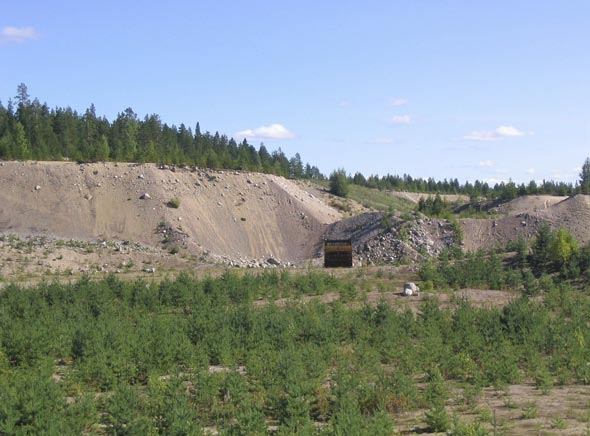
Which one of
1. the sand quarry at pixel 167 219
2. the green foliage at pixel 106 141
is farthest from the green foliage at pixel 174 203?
the green foliage at pixel 106 141

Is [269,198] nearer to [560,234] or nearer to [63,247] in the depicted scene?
[63,247]

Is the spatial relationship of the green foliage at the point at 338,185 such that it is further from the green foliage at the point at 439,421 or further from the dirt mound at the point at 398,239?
the green foliage at the point at 439,421

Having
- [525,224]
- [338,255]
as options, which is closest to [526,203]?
[525,224]

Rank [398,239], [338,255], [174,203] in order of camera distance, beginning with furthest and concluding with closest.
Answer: [174,203]
[398,239]
[338,255]

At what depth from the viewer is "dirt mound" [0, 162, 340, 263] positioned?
2382 inches

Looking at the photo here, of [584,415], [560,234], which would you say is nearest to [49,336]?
[584,415]

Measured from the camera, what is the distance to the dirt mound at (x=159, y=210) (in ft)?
198

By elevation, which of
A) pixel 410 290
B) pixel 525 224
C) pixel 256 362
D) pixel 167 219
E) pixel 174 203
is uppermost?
pixel 174 203

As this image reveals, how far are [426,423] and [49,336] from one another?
1277 cm

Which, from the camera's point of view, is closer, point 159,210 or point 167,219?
point 167,219

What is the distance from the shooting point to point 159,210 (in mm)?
63812

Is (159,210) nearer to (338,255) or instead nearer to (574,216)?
(338,255)

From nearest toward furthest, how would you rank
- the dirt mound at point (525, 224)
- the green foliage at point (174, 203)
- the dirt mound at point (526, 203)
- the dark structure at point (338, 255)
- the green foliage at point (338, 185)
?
the dark structure at point (338, 255)
the dirt mound at point (525, 224)
the green foliage at point (174, 203)
the dirt mound at point (526, 203)
the green foliage at point (338, 185)

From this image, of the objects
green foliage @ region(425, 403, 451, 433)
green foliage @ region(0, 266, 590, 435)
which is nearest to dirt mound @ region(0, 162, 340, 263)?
green foliage @ region(0, 266, 590, 435)
